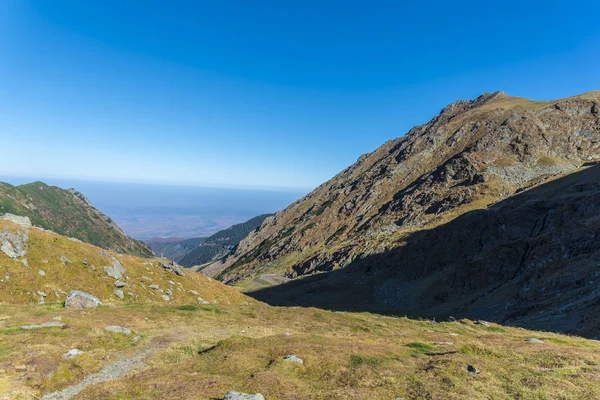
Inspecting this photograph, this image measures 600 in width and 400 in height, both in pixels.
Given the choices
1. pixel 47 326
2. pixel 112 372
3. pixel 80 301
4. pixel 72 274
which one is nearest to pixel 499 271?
pixel 112 372

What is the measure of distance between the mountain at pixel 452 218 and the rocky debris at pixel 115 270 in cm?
5665

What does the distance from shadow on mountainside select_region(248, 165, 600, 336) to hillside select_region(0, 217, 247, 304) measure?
47326 millimetres

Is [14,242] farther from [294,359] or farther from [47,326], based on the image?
[294,359]

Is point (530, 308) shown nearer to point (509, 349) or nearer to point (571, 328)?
point (571, 328)

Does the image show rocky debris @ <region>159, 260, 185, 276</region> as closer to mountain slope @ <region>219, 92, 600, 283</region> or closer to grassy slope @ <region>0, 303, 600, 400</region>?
grassy slope @ <region>0, 303, 600, 400</region>

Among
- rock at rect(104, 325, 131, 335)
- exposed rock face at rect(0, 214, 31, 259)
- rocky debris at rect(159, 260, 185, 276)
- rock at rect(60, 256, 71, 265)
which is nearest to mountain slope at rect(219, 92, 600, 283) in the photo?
rocky debris at rect(159, 260, 185, 276)

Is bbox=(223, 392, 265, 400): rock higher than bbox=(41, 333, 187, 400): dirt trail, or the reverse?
bbox=(223, 392, 265, 400): rock

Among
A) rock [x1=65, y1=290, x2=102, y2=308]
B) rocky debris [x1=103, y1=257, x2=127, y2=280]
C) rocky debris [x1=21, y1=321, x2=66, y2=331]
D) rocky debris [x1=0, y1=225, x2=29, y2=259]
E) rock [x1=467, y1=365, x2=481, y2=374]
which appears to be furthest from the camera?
rocky debris [x1=103, y1=257, x2=127, y2=280]

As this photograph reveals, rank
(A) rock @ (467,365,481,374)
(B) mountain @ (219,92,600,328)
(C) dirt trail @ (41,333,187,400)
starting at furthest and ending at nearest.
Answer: (B) mountain @ (219,92,600,328)
(A) rock @ (467,365,481,374)
(C) dirt trail @ (41,333,187,400)

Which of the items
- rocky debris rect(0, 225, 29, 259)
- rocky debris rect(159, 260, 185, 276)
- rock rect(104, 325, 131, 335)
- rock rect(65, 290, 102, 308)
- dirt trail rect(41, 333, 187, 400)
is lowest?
rocky debris rect(159, 260, 185, 276)

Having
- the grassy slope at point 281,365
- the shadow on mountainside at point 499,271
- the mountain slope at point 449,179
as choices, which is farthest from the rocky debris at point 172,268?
the mountain slope at point 449,179

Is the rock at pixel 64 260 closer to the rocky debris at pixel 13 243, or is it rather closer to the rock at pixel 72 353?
the rocky debris at pixel 13 243

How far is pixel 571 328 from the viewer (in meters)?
34.0

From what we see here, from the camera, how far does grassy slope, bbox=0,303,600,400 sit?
13.9m
